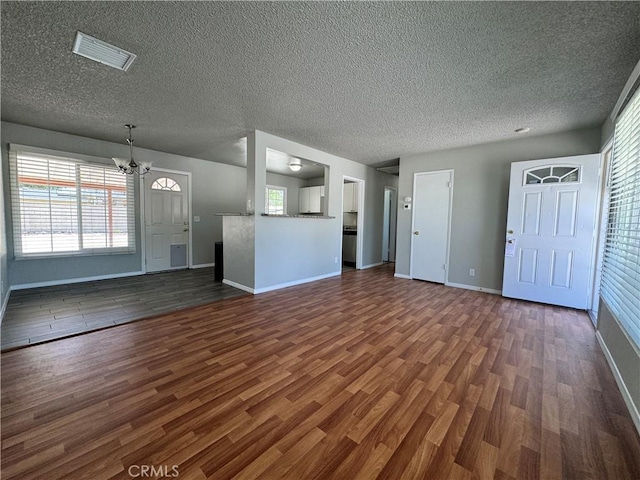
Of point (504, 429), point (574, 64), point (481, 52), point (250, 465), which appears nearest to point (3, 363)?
point (250, 465)

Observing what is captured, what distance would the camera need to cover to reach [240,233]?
4176mm

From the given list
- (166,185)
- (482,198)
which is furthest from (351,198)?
(166,185)

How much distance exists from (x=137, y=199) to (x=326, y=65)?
4.56 meters

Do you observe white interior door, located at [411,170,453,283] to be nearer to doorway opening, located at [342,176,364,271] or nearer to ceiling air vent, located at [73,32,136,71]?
doorway opening, located at [342,176,364,271]

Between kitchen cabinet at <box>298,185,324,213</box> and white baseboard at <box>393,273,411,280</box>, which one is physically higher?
kitchen cabinet at <box>298,185,324,213</box>

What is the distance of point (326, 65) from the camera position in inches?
85.8

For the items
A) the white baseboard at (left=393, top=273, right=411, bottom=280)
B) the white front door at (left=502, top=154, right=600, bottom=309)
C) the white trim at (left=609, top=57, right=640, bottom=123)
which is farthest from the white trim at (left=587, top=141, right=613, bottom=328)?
the white baseboard at (left=393, top=273, right=411, bottom=280)

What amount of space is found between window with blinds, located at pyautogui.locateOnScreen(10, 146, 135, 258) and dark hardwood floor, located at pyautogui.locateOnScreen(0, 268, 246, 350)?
0.66 meters

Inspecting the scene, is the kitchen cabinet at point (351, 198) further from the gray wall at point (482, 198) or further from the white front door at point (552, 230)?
the white front door at point (552, 230)

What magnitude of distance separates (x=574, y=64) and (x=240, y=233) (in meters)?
4.12

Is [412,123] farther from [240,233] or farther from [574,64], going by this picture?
[240,233]

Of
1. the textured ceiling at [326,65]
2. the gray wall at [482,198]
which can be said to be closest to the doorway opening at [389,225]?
the gray wall at [482,198]

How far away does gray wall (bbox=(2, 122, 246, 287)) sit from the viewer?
3.81 m

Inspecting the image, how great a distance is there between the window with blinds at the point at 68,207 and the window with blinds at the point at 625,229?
6.56 meters
